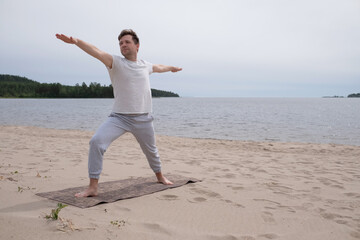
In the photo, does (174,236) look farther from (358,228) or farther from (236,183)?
(236,183)

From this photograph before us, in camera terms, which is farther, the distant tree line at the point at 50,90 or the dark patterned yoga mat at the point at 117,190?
the distant tree line at the point at 50,90

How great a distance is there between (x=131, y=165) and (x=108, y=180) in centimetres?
138

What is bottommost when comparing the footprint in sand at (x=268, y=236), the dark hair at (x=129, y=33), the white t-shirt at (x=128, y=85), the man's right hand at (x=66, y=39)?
the footprint in sand at (x=268, y=236)

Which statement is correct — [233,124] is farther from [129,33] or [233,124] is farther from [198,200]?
[129,33]

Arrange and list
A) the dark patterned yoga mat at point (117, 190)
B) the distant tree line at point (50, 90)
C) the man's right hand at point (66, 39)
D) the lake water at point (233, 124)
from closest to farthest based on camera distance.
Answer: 1. the man's right hand at point (66, 39)
2. the dark patterned yoga mat at point (117, 190)
3. the lake water at point (233, 124)
4. the distant tree line at point (50, 90)

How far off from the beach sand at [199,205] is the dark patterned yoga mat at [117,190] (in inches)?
5.3

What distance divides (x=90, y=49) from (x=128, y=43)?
0.65 metres

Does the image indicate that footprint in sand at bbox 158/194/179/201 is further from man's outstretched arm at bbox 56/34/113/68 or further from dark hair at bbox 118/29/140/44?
dark hair at bbox 118/29/140/44

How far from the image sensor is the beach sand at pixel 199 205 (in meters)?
3.03

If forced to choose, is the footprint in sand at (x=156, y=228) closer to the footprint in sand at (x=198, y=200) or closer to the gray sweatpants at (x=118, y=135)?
the footprint in sand at (x=198, y=200)

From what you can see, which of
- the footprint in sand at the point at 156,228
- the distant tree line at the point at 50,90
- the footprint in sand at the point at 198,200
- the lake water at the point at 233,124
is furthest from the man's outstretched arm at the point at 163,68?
the distant tree line at the point at 50,90

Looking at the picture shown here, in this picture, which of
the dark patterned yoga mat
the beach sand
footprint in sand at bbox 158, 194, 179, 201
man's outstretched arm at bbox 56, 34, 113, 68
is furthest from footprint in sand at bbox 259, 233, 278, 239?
man's outstretched arm at bbox 56, 34, 113, 68

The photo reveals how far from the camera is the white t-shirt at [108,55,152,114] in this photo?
4170 millimetres

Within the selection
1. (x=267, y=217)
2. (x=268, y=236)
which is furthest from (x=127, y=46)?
(x=268, y=236)
